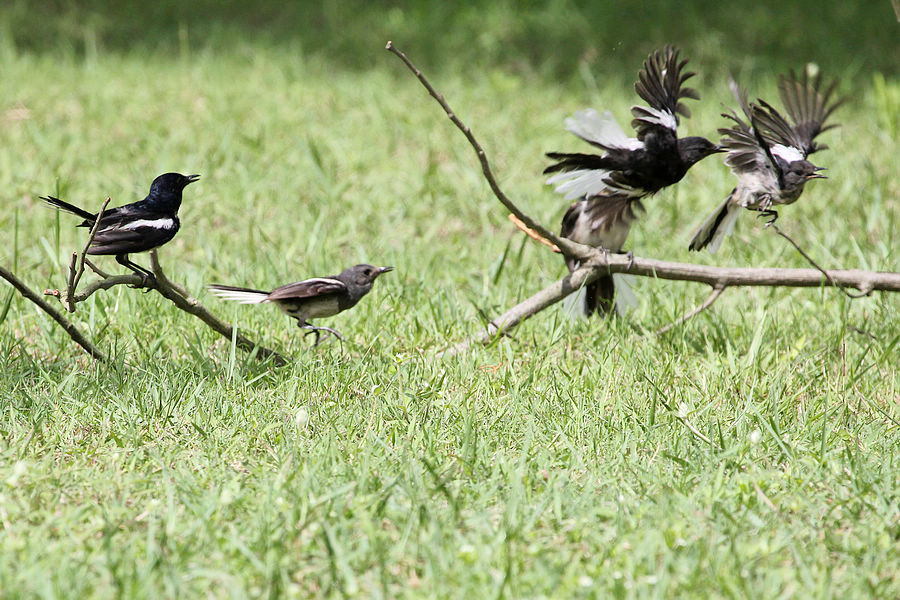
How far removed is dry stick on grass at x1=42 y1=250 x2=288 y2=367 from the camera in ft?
11.2

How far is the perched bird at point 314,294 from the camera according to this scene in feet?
13.1

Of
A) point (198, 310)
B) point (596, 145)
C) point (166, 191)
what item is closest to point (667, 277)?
point (596, 145)

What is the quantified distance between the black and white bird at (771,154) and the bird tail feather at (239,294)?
223 cm

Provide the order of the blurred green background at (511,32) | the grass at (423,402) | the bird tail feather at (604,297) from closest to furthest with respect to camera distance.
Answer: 1. the grass at (423,402)
2. the bird tail feather at (604,297)
3. the blurred green background at (511,32)

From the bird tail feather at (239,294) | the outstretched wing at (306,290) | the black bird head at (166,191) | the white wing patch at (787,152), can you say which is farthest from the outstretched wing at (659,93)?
the black bird head at (166,191)

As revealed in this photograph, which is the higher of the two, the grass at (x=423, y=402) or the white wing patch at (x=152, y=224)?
the white wing patch at (x=152, y=224)

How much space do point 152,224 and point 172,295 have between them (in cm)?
28

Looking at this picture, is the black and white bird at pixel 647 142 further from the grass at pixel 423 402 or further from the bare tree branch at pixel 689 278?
the grass at pixel 423 402

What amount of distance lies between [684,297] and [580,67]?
537cm

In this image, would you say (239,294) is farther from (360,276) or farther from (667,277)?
(667,277)

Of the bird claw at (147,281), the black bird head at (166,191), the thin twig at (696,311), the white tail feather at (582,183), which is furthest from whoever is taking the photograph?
the white tail feather at (582,183)

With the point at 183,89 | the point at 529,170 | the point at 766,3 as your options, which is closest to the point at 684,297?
the point at 529,170

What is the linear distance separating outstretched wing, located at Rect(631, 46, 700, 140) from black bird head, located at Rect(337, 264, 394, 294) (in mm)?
1404

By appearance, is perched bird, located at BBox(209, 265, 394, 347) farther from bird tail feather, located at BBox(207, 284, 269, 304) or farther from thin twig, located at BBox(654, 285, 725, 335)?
thin twig, located at BBox(654, 285, 725, 335)
